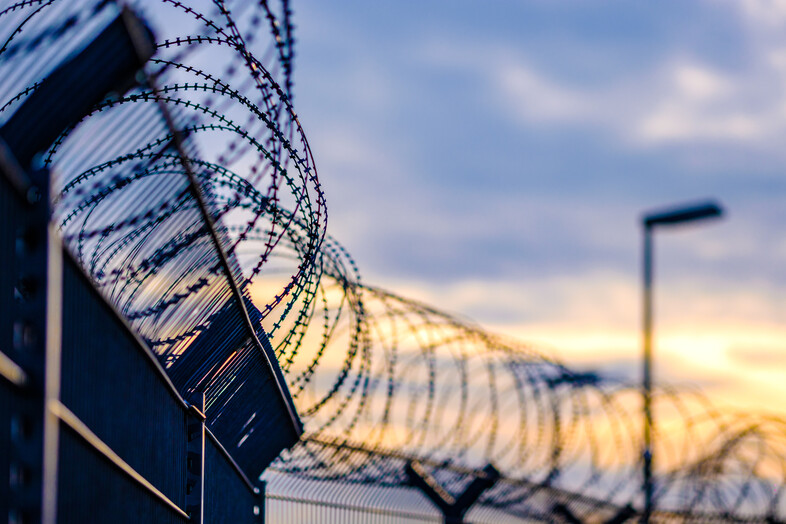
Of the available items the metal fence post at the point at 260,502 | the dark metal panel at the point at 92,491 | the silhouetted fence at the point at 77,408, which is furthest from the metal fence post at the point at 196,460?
the metal fence post at the point at 260,502

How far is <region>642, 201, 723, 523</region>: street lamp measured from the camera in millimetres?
13492

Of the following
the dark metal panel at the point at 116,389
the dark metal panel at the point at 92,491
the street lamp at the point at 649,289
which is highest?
the street lamp at the point at 649,289

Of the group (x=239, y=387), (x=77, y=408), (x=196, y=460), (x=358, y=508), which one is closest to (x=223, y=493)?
(x=239, y=387)

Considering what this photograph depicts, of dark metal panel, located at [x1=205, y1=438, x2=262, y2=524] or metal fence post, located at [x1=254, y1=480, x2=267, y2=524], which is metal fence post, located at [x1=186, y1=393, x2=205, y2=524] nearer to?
dark metal panel, located at [x1=205, y1=438, x2=262, y2=524]

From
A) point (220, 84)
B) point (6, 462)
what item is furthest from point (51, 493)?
point (220, 84)

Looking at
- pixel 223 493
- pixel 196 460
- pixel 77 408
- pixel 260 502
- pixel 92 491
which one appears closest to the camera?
pixel 77 408

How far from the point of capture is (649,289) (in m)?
14.5

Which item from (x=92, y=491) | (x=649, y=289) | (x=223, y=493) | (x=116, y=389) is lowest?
(x=92, y=491)

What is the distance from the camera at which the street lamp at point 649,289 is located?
13492mm

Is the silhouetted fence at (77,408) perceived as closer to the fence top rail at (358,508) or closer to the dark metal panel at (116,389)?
the dark metal panel at (116,389)

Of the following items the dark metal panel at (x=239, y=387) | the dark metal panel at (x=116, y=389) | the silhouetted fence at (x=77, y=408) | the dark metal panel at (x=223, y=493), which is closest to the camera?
the silhouetted fence at (x=77, y=408)

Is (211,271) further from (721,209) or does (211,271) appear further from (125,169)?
(721,209)

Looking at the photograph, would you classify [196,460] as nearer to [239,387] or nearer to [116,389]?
[239,387]

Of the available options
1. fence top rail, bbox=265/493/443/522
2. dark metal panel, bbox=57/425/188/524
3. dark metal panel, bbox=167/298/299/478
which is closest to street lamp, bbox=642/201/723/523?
fence top rail, bbox=265/493/443/522
